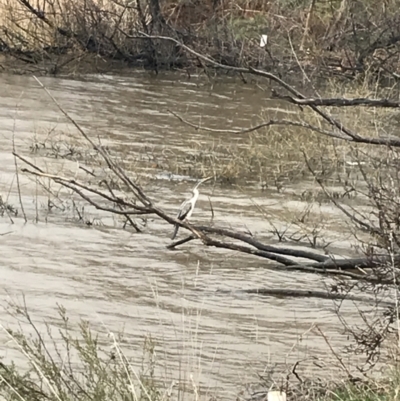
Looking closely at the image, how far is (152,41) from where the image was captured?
62.3 ft

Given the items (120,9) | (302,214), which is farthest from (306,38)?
(302,214)

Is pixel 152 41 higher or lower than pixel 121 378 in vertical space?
higher

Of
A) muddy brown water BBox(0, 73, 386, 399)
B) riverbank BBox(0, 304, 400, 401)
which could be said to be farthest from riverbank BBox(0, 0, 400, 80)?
riverbank BBox(0, 304, 400, 401)

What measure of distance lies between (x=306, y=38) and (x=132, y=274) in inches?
526

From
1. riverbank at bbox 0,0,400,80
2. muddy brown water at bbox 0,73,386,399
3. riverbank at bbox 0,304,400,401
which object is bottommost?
muddy brown water at bbox 0,73,386,399

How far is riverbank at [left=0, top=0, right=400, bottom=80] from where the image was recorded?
17828 millimetres

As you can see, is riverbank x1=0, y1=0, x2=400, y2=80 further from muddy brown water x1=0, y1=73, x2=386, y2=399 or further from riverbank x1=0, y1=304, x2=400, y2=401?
riverbank x1=0, y1=304, x2=400, y2=401

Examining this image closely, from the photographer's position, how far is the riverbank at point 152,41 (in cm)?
1783

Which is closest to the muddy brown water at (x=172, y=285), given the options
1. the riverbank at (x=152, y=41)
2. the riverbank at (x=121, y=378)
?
the riverbank at (x=121, y=378)

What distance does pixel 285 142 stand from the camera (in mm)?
11641

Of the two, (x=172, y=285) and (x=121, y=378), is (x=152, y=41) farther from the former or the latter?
(x=121, y=378)

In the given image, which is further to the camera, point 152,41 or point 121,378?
point 152,41

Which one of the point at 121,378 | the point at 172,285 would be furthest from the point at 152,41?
the point at 121,378

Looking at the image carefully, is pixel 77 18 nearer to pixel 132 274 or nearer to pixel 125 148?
pixel 125 148
